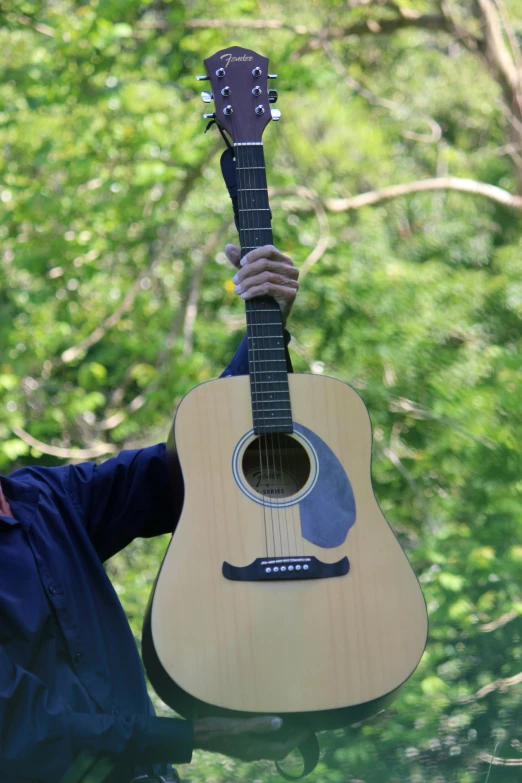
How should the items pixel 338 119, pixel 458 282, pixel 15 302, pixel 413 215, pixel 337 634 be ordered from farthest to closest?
1. pixel 338 119
2. pixel 413 215
3. pixel 458 282
4. pixel 15 302
5. pixel 337 634

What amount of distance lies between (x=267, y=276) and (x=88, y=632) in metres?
0.75

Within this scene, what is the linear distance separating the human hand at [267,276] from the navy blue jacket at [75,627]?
0.13 m

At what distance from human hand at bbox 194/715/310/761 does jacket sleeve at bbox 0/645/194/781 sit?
0.09 ft

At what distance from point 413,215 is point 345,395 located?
6889 millimetres

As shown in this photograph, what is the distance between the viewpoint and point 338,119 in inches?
370

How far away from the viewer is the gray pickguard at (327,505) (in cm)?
159

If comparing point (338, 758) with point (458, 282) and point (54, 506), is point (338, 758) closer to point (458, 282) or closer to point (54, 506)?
point (54, 506)

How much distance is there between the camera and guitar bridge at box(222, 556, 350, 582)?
5.00 feet

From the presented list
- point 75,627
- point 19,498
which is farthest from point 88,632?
point 19,498

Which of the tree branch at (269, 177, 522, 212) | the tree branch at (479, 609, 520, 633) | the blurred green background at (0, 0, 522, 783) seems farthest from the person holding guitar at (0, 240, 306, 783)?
the tree branch at (269, 177, 522, 212)

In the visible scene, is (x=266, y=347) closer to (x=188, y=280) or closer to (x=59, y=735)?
(x=59, y=735)

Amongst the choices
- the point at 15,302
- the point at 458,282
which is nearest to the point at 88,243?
the point at 15,302

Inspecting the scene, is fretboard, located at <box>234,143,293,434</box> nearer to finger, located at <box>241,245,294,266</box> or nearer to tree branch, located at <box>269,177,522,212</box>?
finger, located at <box>241,245,294,266</box>

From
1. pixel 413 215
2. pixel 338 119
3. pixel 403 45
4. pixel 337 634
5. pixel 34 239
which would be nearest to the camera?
pixel 337 634
